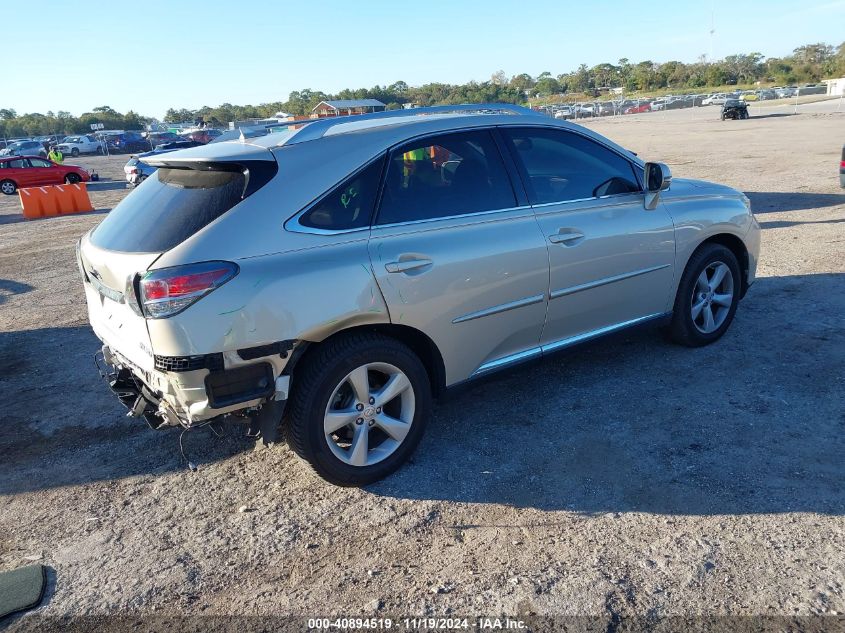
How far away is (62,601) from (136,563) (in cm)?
33

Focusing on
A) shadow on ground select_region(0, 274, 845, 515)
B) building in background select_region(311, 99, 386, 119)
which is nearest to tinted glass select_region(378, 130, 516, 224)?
shadow on ground select_region(0, 274, 845, 515)

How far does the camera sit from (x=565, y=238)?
13.3 ft

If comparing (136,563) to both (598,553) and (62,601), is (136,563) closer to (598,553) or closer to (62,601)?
(62,601)

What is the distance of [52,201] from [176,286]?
18.1m

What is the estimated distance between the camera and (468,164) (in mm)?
3900

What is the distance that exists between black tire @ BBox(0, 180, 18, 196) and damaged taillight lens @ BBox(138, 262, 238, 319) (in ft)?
87.4

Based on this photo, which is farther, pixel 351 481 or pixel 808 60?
pixel 808 60

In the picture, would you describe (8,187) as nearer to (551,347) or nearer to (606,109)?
(551,347)

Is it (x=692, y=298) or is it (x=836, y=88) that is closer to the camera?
(x=692, y=298)

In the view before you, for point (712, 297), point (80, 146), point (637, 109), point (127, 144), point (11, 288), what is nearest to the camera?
point (712, 297)

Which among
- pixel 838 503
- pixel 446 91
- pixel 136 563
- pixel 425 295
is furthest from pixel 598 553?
pixel 446 91

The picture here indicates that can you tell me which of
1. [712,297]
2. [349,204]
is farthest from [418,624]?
[712,297]

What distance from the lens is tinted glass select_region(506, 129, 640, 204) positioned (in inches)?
162

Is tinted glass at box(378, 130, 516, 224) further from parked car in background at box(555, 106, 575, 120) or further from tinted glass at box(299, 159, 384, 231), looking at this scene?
parked car in background at box(555, 106, 575, 120)
